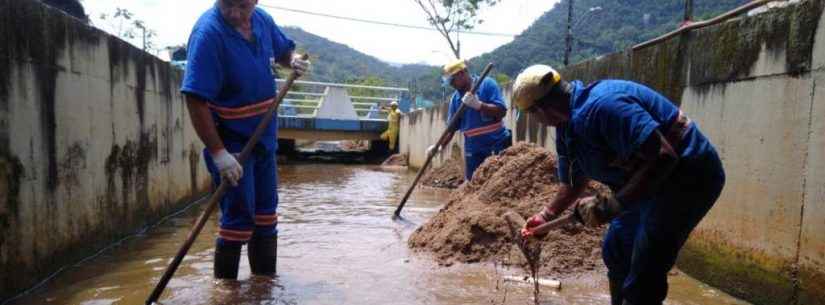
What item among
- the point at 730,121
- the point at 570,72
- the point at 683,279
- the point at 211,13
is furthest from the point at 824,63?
the point at 570,72

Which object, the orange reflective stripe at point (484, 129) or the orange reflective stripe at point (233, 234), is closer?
the orange reflective stripe at point (233, 234)

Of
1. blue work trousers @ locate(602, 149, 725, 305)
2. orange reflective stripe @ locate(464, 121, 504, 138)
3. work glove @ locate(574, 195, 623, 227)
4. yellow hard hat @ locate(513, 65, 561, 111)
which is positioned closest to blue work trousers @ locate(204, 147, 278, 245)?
yellow hard hat @ locate(513, 65, 561, 111)

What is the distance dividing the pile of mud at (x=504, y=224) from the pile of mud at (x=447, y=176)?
459 cm

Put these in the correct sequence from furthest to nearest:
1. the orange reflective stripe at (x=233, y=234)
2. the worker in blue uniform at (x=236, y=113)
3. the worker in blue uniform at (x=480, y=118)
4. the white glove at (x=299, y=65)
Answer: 1. the worker in blue uniform at (x=480, y=118)
2. the white glove at (x=299, y=65)
3. the orange reflective stripe at (x=233, y=234)
4. the worker in blue uniform at (x=236, y=113)

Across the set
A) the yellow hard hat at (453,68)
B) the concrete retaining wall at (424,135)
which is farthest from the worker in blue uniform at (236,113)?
the concrete retaining wall at (424,135)

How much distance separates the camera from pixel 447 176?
34.4 ft

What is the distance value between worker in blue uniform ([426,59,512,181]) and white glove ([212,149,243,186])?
10.1 ft

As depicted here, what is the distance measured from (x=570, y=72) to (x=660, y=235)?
4.53 m

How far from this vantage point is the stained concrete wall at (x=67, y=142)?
10.6 ft

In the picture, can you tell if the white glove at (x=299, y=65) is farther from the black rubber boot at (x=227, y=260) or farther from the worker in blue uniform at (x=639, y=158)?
the worker in blue uniform at (x=639, y=158)

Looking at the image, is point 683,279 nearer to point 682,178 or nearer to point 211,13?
point 682,178

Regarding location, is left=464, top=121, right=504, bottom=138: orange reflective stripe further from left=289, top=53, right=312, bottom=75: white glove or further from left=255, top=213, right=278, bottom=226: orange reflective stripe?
left=255, top=213, right=278, bottom=226: orange reflective stripe

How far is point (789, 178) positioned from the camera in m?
2.97

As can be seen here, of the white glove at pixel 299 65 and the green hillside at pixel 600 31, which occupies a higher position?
the green hillside at pixel 600 31
